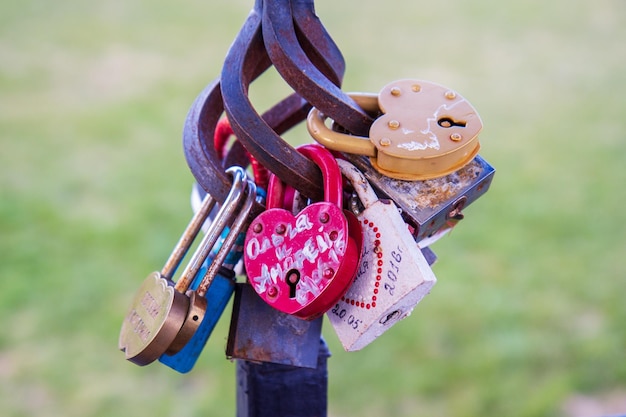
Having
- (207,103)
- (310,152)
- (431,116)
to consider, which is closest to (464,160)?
(431,116)

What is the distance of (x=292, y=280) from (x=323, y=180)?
0.39ft

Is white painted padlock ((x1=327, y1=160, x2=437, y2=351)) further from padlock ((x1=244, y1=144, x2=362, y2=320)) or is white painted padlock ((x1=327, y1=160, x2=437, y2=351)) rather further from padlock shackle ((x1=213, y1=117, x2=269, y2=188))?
padlock shackle ((x1=213, y1=117, x2=269, y2=188))

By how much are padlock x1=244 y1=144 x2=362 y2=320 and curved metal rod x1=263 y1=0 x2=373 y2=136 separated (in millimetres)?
53

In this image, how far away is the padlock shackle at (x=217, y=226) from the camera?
0.84m

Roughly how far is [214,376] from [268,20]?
5.93ft

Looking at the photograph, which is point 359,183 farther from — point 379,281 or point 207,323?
point 207,323

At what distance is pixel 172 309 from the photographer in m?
0.83

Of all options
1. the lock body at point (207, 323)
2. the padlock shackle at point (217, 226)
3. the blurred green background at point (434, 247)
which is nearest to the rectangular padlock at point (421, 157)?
the padlock shackle at point (217, 226)

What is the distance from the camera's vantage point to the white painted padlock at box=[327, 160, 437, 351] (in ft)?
2.59

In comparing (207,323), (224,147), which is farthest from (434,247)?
(207,323)

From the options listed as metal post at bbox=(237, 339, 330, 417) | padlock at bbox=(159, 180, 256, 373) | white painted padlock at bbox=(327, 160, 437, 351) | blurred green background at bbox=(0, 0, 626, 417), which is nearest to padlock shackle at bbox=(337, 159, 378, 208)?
white painted padlock at bbox=(327, 160, 437, 351)

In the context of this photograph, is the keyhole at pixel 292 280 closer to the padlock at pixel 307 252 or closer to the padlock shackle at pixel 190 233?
the padlock at pixel 307 252

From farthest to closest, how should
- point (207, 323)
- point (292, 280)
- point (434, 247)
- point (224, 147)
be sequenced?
point (434, 247), point (224, 147), point (207, 323), point (292, 280)

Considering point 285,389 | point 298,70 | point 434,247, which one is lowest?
point 285,389
